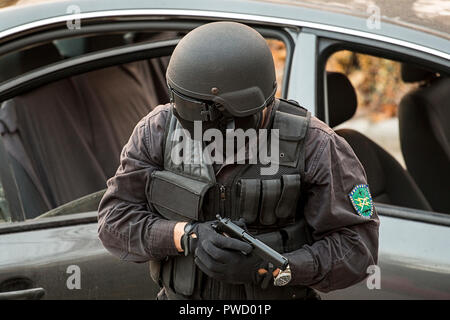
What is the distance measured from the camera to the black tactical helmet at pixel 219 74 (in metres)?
1.77

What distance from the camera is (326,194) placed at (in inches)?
73.4

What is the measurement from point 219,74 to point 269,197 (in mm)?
339

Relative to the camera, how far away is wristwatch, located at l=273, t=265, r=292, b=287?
1829mm

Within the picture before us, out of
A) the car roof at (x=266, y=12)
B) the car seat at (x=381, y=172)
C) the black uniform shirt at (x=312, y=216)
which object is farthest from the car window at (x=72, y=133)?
the black uniform shirt at (x=312, y=216)

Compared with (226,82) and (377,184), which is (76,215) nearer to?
(226,82)

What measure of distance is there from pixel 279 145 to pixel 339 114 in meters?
0.95

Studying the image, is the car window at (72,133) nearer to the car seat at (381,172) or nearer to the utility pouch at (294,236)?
the car seat at (381,172)

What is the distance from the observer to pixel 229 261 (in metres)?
1.78

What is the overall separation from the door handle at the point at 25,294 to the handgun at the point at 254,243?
836 millimetres

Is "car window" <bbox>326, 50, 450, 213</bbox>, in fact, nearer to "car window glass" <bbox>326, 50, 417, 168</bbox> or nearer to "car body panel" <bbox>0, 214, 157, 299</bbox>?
"car body panel" <bbox>0, 214, 157, 299</bbox>

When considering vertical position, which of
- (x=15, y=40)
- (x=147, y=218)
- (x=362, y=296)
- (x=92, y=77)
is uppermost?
(x=15, y=40)

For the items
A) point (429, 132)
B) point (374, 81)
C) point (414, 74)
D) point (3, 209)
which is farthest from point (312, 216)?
point (374, 81)

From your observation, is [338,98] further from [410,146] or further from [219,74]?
[219,74]
